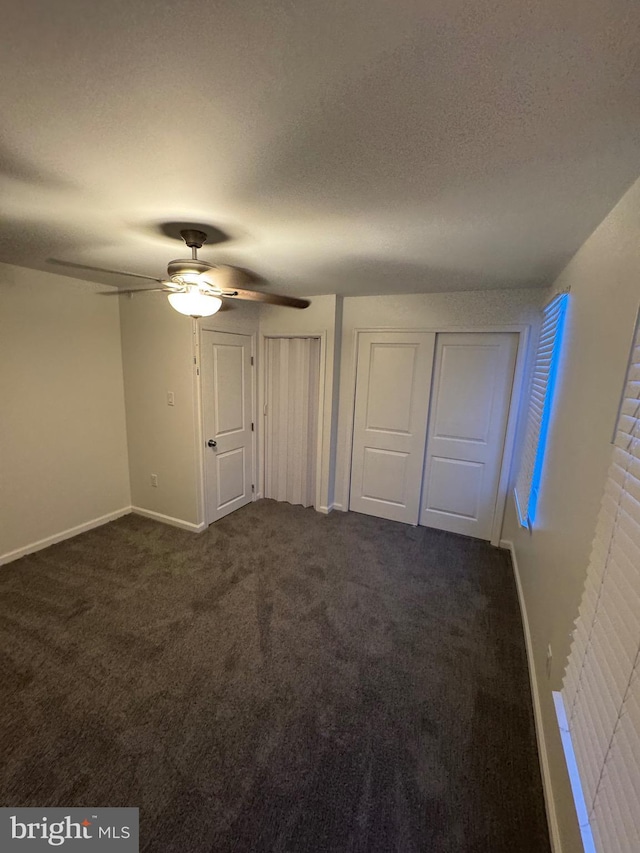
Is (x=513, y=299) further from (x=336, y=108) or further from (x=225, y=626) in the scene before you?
(x=225, y=626)

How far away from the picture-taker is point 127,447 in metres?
3.61

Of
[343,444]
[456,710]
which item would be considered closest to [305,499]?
[343,444]

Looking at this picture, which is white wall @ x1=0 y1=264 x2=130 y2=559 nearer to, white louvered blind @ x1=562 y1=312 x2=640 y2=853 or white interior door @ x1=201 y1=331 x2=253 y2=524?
white interior door @ x1=201 y1=331 x2=253 y2=524

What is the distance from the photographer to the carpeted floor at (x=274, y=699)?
4.21 ft

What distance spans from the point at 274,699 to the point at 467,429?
257 centimetres

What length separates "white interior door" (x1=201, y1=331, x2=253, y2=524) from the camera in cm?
326

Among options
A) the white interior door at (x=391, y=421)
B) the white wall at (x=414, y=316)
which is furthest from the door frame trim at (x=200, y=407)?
the white interior door at (x=391, y=421)

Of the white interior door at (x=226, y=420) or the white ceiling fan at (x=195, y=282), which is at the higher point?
the white ceiling fan at (x=195, y=282)

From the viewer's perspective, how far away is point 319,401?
11.9ft

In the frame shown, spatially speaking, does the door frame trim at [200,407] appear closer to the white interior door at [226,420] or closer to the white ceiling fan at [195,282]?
the white interior door at [226,420]

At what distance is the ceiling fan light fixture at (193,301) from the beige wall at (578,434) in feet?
5.80

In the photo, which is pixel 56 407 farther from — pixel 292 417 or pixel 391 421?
pixel 391 421

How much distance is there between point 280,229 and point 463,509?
2899 millimetres

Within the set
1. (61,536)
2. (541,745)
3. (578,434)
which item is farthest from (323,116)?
(61,536)
